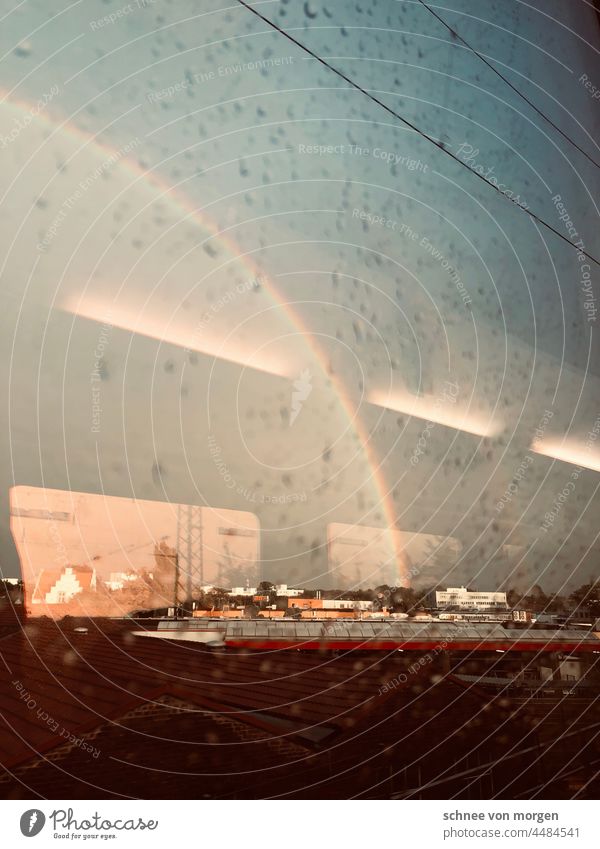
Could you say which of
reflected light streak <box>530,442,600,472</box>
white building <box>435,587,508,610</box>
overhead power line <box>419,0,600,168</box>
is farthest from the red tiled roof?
overhead power line <box>419,0,600,168</box>

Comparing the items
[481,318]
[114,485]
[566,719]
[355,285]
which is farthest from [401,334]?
[566,719]

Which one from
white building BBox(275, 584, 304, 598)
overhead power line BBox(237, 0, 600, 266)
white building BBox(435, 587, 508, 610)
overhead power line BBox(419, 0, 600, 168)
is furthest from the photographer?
overhead power line BBox(419, 0, 600, 168)

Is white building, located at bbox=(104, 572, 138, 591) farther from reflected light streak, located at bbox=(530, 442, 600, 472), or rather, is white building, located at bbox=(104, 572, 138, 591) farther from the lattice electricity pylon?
reflected light streak, located at bbox=(530, 442, 600, 472)

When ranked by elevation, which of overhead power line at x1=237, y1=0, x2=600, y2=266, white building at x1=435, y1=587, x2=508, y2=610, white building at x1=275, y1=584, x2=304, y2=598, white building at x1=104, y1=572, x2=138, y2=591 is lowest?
white building at x1=104, y1=572, x2=138, y2=591

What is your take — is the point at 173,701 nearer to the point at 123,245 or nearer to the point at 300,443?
the point at 300,443
